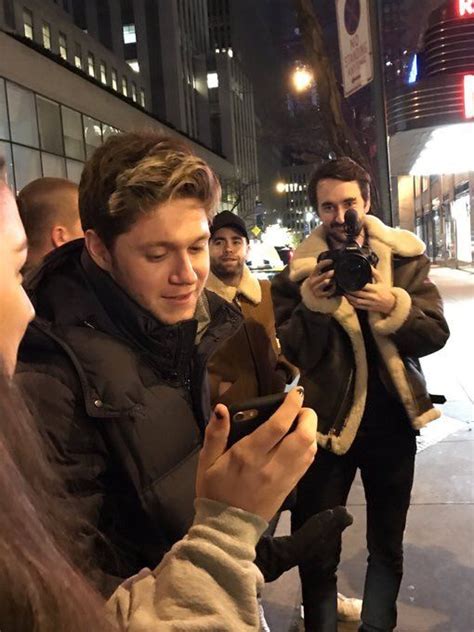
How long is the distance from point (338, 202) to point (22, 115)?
22070mm

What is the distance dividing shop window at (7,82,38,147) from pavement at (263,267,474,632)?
19888mm

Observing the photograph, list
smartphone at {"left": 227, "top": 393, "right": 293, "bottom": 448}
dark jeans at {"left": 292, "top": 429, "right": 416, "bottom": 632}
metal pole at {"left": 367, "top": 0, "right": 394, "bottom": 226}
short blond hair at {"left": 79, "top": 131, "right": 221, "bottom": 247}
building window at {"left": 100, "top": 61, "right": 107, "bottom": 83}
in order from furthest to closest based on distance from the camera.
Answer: building window at {"left": 100, "top": 61, "right": 107, "bottom": 83} → metal pole at {"left": 367, "top": 0, "right": 394, "bottom": 226} → dark jeans at {"left": 292, "top": 429, "right": 416, "bottom": 632} → short blond hair at {"left": 79, "top": 131, "right": 221, "bottom": 247} → smartphone at {"left": 227, "top": 393, "right": 293, "bottom": 448}

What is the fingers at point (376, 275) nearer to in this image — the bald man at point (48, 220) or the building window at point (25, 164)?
the bald man at point (48, 220)

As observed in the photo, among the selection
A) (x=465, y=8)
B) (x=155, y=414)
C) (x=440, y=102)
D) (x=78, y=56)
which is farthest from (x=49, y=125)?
(x=155, y=414)

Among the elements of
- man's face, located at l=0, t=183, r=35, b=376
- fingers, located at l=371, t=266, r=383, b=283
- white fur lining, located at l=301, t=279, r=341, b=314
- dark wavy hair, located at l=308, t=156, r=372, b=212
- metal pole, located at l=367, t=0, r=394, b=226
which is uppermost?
metal pole, located at l=367, t=0, r=394, b=226

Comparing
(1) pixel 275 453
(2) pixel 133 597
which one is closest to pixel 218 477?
(1) pixel 275 453

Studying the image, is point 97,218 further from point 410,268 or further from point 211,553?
point 410,268

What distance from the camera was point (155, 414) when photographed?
52.6 inches

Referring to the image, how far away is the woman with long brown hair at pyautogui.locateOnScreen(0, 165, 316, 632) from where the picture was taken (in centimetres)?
74

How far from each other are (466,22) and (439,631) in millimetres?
9928

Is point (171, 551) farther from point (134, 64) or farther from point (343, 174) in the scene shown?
point (134, 64)

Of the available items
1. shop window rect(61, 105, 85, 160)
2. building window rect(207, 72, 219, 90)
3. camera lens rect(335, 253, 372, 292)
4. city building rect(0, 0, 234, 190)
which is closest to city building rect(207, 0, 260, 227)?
building window rect(207, 72, 219, 90)

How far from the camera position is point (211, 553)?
0.95 meters

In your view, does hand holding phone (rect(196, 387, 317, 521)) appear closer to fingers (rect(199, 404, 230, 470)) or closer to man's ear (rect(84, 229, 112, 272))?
fingers (rect(199, 404, 230, 470))
